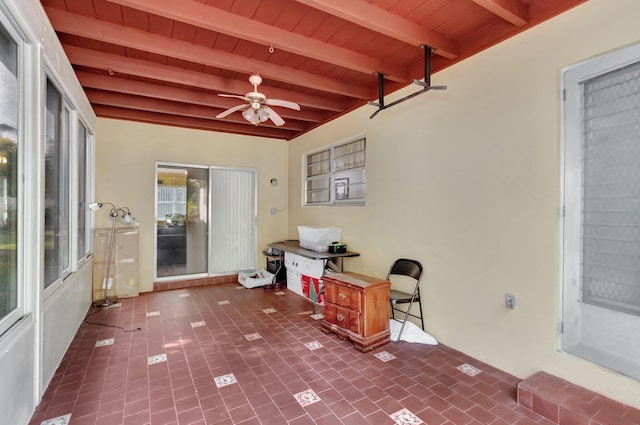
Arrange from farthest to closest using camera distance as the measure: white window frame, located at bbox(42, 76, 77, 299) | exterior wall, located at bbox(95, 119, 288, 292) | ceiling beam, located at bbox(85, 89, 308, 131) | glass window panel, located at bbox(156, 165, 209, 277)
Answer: glass window panel, located at bbox(156, 165, 209, 277), exterior wall, located at bbox(95, 119, 288, 292), ceiling beam, located at bbox(85, 89, 308, 131), white window frame, located at bbox(42, 76, 77, 299)

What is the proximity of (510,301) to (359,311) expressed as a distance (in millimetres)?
1295

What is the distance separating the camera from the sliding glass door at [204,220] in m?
5.27

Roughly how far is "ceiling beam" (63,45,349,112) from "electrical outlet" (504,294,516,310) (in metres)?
3.21

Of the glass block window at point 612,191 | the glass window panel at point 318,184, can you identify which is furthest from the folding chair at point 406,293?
the glass window panel at point 318,184

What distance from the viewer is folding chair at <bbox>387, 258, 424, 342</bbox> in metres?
3.15

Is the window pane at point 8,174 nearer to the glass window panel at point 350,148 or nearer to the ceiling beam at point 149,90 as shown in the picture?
the ceiling beam at point 149,90

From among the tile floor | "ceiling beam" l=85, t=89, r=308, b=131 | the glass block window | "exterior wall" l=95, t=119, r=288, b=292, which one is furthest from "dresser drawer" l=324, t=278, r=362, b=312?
"exterior wall" l=95, t=119, r=288, b=292

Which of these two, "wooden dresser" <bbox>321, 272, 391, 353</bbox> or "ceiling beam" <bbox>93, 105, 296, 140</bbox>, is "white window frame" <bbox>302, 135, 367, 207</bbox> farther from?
"wooden dresser" <bbox>321, 272, 391, 353</bbox>

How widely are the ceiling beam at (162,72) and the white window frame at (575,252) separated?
9.46ft

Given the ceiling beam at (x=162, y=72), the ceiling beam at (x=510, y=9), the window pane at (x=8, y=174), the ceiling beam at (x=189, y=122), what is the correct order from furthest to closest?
the ceiling beam at (x=189, y=122)
the ceiling beam at (x=162, y=72)
the ceiling beam at (x=510, y=9)
the window pane at (x=8, y=174)

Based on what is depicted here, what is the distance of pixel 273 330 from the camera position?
342 centimetres

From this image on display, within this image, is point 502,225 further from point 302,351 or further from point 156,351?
point 156,351

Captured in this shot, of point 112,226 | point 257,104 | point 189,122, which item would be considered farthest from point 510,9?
point 112,226

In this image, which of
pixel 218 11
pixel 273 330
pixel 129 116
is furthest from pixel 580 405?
pixel 129 116
